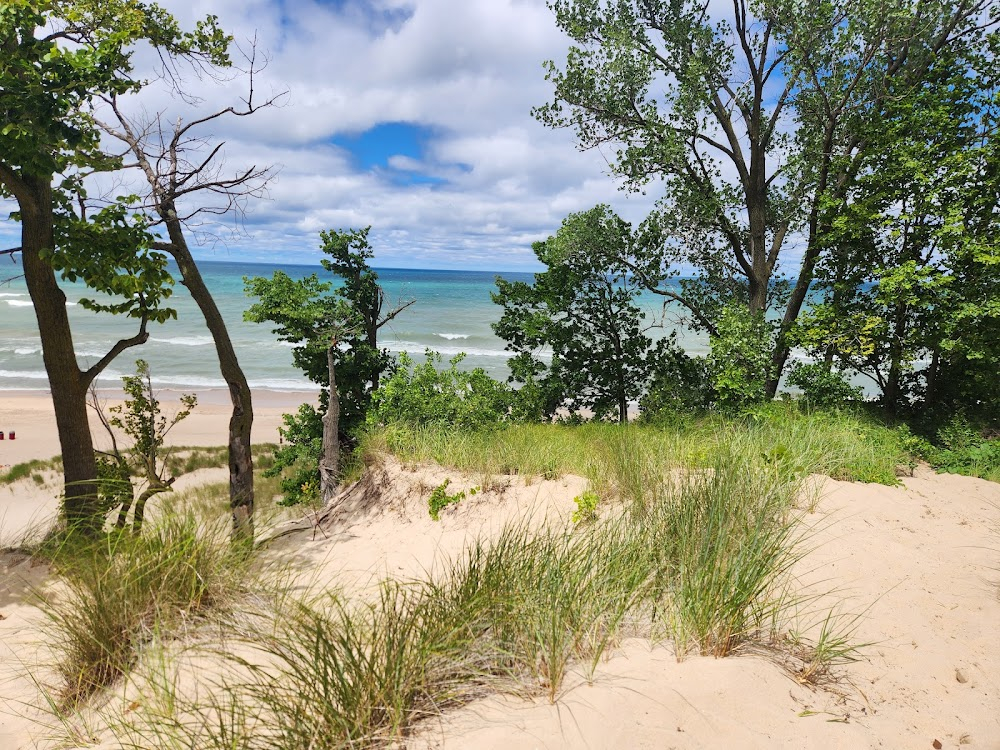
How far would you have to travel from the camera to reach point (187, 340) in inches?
1421

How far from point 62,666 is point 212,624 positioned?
2.88 feet

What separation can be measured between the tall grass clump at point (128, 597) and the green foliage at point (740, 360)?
8.02 metres

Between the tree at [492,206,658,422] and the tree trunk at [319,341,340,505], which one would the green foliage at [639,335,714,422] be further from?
the tree trunk at [319,341,340,505]

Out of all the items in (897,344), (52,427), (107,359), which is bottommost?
(52,427)

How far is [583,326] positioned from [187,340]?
31.2m

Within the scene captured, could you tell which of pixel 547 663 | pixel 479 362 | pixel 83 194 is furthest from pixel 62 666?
pixel 479 362

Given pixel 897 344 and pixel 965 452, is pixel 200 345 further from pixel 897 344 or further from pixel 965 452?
pixel 965 452

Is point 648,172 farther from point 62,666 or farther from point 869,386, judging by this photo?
point 869,386

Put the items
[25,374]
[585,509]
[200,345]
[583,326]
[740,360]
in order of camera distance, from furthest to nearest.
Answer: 1. [200,345]
2. [25,374]
3. [583,326]
4. [740,360]
5. [585,509]

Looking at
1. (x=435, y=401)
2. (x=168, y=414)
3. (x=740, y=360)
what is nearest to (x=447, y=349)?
(x=168, y=414)

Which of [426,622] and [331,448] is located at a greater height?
[426,622]

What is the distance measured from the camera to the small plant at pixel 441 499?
736 centimetres

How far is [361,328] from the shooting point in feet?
36.4

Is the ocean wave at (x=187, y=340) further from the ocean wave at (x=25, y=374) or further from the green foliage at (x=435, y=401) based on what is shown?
the green foliage at (x=435, y=401)
